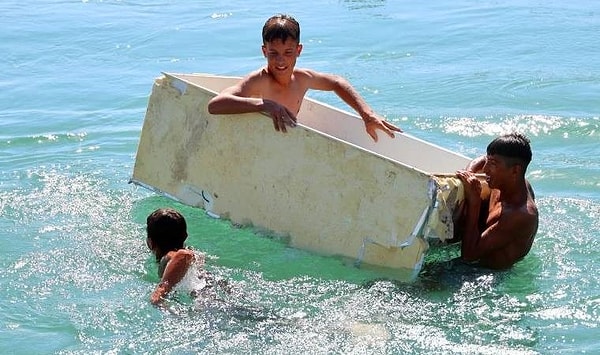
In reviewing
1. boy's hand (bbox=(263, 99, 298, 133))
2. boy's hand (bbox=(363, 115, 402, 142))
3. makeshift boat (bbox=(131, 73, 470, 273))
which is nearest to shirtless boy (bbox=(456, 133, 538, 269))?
makeshift boat (bbox=(131, 73, 470, 273))

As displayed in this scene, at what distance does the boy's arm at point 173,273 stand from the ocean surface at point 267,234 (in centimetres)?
8

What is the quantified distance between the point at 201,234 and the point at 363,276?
137 centimetres

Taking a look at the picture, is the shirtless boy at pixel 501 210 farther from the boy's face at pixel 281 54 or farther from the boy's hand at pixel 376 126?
the boy's face at pixel 281 54

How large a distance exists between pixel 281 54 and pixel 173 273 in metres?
1.57

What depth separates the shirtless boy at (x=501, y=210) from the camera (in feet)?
18.3

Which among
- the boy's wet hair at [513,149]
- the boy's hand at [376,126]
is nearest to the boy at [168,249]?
the boy's hand at [376,126]

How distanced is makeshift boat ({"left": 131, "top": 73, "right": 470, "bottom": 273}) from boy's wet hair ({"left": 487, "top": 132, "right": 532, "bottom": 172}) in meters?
0.29

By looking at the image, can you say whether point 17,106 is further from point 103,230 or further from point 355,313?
point 355,313

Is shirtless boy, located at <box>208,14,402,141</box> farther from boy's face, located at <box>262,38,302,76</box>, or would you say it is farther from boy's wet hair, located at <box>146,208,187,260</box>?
boy's wet hair, located at <box>146,208,187,260</box>

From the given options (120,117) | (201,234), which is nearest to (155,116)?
(201,234)

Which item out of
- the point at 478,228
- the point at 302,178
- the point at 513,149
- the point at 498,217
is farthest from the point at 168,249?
the point at 513,149

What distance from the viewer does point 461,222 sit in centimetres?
570

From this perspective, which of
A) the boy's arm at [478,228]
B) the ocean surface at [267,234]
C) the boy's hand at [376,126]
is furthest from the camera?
the boy's hand at [376,126]

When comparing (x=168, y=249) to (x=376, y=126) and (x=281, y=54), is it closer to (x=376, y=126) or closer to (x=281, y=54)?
(x=281, y=54)
